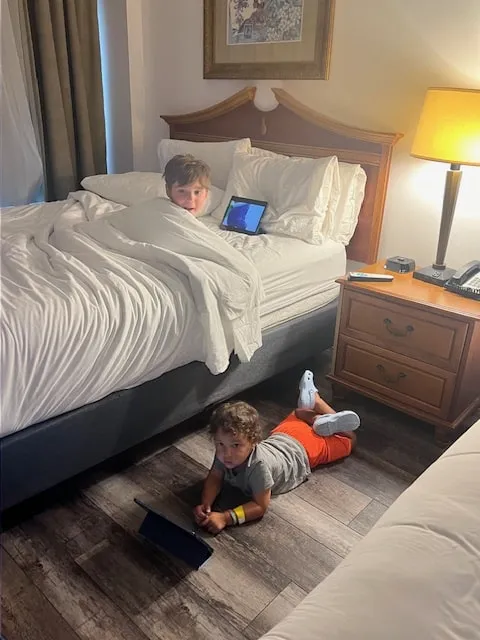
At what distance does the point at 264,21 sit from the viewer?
2762mm

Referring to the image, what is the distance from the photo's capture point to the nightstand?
194 centimetres

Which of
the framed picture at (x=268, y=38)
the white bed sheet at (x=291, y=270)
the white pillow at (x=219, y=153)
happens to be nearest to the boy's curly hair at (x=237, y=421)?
the white bed sheet at (x=291, y=270)

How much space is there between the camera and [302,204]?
2445mm

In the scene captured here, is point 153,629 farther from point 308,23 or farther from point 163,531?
point 308,23

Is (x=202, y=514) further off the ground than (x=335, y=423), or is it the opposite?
(x=335, y=423)

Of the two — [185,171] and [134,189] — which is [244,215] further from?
[134,189]

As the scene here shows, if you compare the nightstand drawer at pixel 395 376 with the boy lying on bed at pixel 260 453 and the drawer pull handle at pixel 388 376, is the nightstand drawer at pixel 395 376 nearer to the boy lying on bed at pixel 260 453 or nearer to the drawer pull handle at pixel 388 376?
the drawer pull handle at pixel 388 376

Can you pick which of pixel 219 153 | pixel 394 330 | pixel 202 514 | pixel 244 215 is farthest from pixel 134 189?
pixel 202 514

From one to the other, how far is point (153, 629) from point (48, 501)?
588mm

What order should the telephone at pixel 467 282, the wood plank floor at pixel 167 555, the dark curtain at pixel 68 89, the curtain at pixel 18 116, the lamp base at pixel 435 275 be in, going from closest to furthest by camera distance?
the wood plank floor at pixel 167 555 → the telephone at pixel 467 282 → the lamp base at pixel 435 275 → the curtain at pixel 18 116 → the dark curtain at pixel 68 89

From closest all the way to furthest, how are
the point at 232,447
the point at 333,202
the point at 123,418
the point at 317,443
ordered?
the point at 232,447, the point at 123,418, the point at 317,443, the point at 333,202

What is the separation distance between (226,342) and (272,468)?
47 cm

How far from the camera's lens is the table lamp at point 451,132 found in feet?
6.29

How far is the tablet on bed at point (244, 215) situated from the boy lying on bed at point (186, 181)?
422 millimetres
